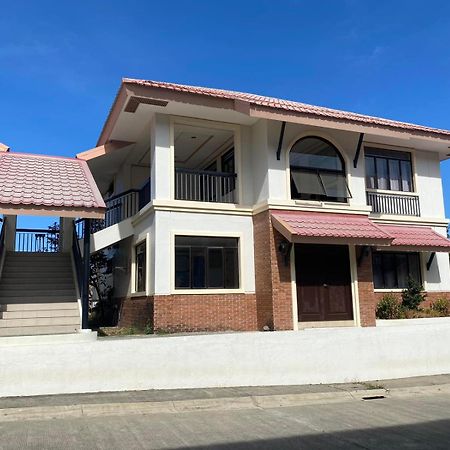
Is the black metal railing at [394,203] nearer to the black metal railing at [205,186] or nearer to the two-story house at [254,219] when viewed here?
the two-story house at [254,219]

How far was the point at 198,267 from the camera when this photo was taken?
48.0ft

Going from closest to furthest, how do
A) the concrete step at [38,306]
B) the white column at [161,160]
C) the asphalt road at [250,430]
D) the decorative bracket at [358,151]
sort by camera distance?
the asphalt road at [250,430] < the concrete step at [38,306] < the white column at [161,160] < the decorative bracket at [358,151]

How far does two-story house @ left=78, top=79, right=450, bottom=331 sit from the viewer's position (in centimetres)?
1416

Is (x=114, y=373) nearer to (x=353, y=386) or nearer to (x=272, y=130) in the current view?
(x=353, y=386)

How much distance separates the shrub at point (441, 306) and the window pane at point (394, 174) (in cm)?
402

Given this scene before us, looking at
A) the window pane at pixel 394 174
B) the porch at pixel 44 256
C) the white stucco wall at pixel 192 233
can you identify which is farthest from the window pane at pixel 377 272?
the porch at pixel 44 256

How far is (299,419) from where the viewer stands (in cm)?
833

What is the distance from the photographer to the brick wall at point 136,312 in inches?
565

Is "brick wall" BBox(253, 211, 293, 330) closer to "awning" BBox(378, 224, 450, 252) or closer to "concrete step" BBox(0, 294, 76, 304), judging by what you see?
"awning" BBox(378, 224, 450, 252)

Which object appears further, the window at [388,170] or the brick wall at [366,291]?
the window at [388,170]

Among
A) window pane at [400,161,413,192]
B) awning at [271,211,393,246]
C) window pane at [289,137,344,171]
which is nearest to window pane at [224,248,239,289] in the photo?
awning at [271,211,393,246]

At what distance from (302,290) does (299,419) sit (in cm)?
654

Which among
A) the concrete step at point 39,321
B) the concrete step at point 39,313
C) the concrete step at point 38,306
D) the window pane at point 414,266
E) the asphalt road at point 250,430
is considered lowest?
the asphalt road at point 250,430

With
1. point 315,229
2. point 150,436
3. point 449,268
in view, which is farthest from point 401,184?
point 150,436
